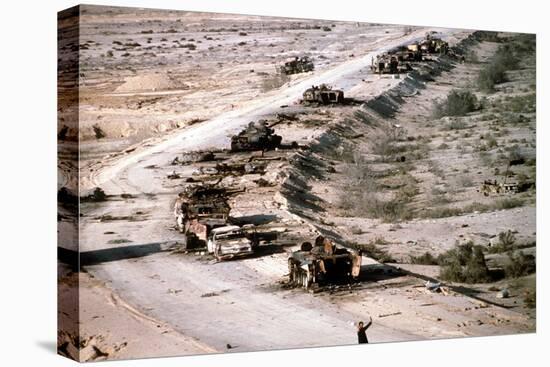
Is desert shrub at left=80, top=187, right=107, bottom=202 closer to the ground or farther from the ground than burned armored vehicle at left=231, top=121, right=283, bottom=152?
closer to the ground

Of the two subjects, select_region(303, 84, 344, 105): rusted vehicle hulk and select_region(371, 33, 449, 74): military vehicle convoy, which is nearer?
select_region(303, 84, 344, 105): rusted vehicle hulk

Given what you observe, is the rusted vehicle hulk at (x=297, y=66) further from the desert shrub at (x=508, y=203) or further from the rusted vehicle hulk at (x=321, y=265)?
the desert shrub at (x=508, y=203)

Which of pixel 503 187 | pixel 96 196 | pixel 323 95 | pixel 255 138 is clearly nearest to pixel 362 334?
pixel 255 138

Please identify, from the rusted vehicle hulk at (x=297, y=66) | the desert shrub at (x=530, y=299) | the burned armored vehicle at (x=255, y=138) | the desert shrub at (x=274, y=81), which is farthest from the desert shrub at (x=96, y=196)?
the desert shrub at (x=530, y=299)

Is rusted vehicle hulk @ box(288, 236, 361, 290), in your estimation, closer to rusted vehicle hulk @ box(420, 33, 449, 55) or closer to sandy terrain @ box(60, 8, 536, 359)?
sandy terrain @ box(60, 8, 536, 359)

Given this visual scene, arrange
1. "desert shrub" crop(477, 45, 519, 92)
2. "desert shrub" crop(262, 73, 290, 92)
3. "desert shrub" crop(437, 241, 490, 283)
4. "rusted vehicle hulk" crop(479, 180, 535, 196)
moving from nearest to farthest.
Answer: "desert shrub" crop(262, 73, 290, 92) < "desert shrub" crop(437, 241, 490, 283) < "rusted vehicle hulk" crop(479, 180, 535, 196) < "desert shrub" crop(477, 45, 519, 92)

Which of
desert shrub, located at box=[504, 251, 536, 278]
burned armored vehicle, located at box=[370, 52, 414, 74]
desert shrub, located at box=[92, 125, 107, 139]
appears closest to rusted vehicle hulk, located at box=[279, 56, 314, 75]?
burned armored vehicle, located at box=[370, 52, 414, 74]

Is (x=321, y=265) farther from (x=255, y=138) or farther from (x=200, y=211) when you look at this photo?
(x=255, y=138)

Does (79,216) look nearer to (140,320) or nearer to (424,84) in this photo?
(140,320)
